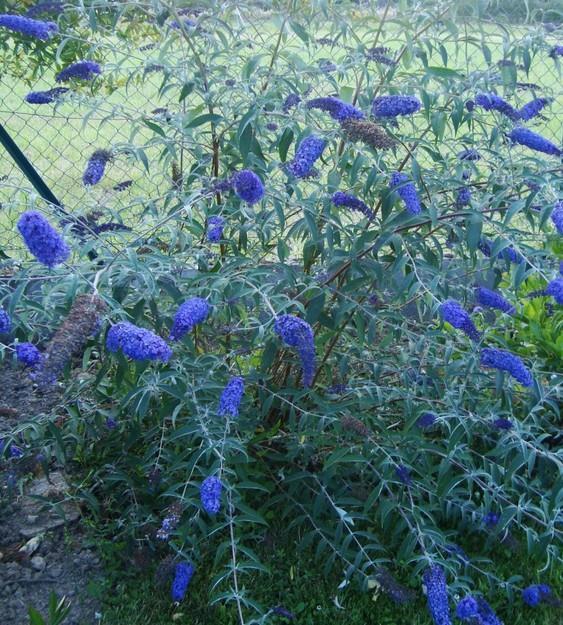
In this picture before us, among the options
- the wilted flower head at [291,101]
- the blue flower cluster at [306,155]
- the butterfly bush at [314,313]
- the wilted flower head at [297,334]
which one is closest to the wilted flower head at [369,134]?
the butterfly bush at [314,313]

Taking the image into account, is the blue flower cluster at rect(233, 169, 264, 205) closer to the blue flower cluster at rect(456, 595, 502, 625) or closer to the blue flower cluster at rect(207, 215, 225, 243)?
the blue flower cluster at rect(207, 215, 225, 243)

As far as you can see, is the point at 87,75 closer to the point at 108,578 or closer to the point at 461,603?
the point at 108,578

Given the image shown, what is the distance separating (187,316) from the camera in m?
2.06

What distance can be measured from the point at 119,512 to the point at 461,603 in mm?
1406

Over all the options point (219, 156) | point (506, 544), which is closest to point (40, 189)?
point (219, 156)

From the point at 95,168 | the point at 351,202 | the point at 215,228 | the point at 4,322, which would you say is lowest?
the point at 4,322

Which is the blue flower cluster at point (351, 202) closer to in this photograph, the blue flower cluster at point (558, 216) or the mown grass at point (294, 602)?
the blue flower cluster at point (558, 216)

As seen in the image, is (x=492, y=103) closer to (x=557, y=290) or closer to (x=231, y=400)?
(x=557, y=290)

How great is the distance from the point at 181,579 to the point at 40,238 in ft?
3.95

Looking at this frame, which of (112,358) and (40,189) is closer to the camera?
(112,358)

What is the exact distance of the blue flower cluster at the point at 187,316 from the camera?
2039 mm

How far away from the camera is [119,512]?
10.1 feet

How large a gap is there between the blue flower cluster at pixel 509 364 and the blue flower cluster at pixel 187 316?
91cm

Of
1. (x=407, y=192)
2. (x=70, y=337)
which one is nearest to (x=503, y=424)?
(x=407, y=192)
